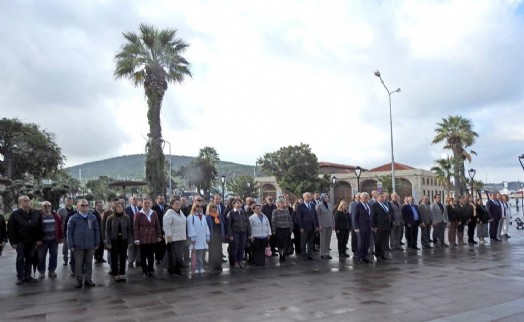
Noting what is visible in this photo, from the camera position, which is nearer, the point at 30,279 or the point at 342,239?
the point at 30,279

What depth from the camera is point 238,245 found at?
11.2 m

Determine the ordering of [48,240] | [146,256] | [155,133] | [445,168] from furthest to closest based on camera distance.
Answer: [445,168] → [155,133] → [48,240] → [146,256]

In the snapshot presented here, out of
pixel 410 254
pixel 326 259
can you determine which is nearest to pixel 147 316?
pixel 326 259

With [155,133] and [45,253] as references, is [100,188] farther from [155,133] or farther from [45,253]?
[45,253]

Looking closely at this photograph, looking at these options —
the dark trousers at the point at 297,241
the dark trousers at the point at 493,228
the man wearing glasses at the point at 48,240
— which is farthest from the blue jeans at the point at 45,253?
the dark trousers at the point at 493,228

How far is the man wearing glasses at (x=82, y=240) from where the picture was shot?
351 inches

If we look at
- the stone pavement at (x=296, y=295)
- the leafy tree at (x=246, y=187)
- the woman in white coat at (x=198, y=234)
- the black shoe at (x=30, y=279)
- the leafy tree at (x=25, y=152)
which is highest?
the leafy tree at (x=25, y=152)

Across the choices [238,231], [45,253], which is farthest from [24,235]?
[238,231]

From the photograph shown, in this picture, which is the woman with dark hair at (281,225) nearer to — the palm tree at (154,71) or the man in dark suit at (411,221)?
the man in dark suit at (411,221)

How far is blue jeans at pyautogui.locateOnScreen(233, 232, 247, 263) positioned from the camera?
11.1 m

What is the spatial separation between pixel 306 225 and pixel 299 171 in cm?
4220

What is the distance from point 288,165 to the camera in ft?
182

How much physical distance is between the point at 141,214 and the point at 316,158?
46538 millimetres

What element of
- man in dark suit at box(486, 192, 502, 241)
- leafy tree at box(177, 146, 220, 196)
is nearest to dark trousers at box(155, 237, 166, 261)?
man in dark suit at box(486, 192, 502, 241)
